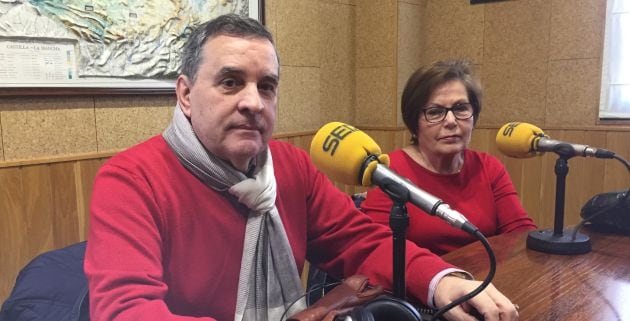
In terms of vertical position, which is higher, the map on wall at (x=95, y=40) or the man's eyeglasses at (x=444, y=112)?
the map on wall at (x=95, y=40)

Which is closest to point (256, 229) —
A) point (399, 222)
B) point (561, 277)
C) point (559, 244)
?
point (399, 222)

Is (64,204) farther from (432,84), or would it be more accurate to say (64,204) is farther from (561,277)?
(561,277)

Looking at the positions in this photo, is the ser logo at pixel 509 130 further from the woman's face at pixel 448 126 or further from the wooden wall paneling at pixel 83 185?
the wooden wall paneling at pixel 83 185

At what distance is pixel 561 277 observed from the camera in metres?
1.29

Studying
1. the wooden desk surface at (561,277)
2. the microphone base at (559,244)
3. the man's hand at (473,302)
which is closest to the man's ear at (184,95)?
the man's hand at (473,302)

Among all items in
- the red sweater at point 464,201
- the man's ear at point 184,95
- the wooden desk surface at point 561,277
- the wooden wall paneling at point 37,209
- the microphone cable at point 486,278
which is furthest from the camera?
the wooden wall paneling at point 37,209

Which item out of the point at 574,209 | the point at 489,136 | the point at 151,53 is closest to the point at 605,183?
the point at 574,209

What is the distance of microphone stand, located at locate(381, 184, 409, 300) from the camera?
89cm

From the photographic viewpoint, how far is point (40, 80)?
1848 millimetres

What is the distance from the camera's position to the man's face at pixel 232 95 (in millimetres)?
1132

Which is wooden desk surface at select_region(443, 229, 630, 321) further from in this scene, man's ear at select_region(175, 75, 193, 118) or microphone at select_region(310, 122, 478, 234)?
man's ear at select_region(175, 75, 193, 118)

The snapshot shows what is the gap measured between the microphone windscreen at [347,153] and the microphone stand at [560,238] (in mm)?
746

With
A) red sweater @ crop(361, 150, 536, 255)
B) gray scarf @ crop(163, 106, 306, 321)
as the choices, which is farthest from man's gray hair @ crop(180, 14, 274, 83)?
red sweater @ crop(361, 150, 536, 255)

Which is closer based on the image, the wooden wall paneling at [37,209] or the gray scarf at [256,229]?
the gray scarf at [256,229]
